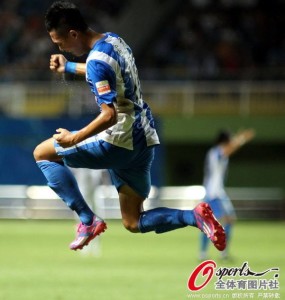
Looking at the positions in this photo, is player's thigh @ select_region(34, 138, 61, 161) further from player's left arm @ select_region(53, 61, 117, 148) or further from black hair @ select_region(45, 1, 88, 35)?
black hair @ select_region(45, 1, 88, 35)

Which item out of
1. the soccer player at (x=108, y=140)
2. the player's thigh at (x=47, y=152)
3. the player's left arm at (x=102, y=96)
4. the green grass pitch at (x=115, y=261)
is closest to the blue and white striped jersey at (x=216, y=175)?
the green grass pitch at (x=115, y=261)

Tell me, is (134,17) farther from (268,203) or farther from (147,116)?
(147,116)

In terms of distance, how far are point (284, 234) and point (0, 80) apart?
28.3 feet

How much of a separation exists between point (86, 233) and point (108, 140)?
0.97 m

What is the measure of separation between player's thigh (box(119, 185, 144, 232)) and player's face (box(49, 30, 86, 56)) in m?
1.69

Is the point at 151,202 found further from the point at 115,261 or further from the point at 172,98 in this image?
the point at 115,261

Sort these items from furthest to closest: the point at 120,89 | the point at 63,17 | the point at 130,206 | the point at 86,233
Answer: the point at 130,206
the point at 86,233
the point at 120,89
the point at 63,17

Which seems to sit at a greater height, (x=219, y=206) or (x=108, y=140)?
(x=108, y=140)

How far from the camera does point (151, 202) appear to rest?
93.7 ft

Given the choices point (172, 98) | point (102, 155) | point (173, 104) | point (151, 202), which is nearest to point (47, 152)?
point (102, 155)

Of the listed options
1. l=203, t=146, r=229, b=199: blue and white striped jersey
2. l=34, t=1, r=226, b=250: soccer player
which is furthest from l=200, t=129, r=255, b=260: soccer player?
l=34, t=1, r=226, b=250: soccer player

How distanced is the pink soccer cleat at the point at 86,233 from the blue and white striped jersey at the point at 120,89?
0.87 metres

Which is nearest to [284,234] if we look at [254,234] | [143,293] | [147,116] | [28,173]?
[254,234]

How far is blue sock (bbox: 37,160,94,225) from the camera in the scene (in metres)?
10.6
